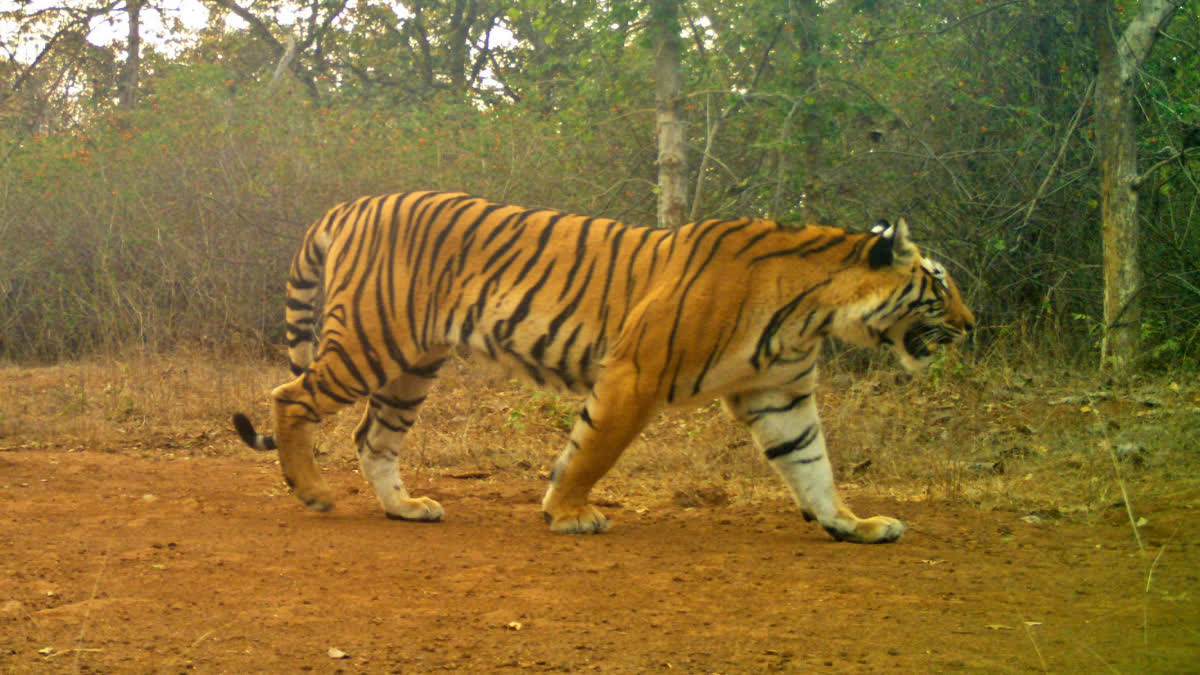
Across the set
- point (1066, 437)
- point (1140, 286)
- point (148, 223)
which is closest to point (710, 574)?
point (1066, 437)

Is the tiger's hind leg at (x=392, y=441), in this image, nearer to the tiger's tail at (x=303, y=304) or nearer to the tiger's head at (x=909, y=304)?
the tiger's tail at (x=303, y=304)

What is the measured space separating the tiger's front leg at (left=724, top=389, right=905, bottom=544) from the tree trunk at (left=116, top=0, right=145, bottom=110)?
15.7 metres

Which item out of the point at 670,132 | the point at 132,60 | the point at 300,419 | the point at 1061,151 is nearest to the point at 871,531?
the point at 300,419

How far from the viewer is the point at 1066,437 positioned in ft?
21.7

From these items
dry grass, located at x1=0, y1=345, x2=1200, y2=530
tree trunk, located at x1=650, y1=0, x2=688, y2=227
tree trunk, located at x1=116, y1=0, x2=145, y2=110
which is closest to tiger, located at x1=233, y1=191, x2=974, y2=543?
dry grass, located at x1=0, y1=345, x2=1200, y2=530

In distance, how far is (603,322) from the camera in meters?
4.99

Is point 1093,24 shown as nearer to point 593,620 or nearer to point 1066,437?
point 1066,437

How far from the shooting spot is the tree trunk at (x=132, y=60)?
17.9m

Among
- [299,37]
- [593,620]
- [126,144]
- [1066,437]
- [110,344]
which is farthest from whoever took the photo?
[299,37]

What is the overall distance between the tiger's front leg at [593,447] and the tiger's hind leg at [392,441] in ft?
2.46

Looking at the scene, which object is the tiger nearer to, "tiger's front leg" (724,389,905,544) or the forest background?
"tiger's front leg" (724,389,905,544)

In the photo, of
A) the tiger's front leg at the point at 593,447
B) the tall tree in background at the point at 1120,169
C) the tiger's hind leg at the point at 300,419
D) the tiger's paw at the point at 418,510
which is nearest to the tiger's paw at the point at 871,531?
the tiger's front leg at the point at 593,447

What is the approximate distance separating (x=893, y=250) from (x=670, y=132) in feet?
15.8

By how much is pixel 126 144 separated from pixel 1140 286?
34.2 feet
